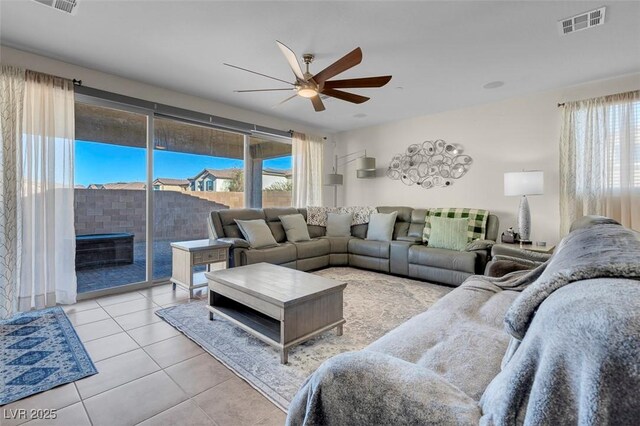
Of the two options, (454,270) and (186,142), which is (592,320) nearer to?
(454,270)

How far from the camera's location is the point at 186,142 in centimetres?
420

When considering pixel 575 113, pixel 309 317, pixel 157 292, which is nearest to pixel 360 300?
pixel 309 317

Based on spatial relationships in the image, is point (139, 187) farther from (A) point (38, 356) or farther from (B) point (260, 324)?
(B) point (260, 324)

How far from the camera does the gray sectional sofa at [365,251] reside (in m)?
3.63

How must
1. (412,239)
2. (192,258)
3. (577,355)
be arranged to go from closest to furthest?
1. (577,355)
2. (192,258)
3. (412,239)

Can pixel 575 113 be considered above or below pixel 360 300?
above

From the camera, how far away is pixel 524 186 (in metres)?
3.39

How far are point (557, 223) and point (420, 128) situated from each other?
2.42 meters

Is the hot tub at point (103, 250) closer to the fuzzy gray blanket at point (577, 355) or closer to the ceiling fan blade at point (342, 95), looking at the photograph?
the ceiling fan blade at point (342, 95)

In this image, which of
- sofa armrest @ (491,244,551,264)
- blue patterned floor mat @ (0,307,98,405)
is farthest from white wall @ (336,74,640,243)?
blue patterned floor mat @ (0,307,98,405)

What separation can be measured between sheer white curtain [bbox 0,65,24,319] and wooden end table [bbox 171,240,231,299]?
1363mm

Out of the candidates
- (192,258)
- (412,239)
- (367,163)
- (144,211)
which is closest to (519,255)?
(412,239)

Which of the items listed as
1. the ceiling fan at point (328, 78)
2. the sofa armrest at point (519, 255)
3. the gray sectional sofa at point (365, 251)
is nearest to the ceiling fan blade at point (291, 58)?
the ceiling fan at point (328, 78)

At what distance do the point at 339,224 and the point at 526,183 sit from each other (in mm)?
2707
